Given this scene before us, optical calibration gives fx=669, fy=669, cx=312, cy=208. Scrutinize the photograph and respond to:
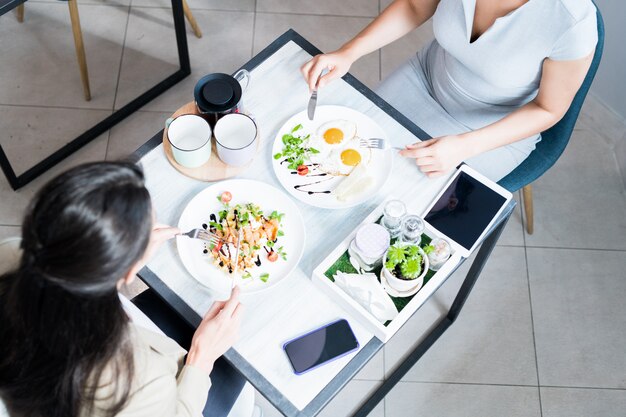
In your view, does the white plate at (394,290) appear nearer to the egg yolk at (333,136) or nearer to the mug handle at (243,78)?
the egg yolk at (333,136)

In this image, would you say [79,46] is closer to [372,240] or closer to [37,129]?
[37,129]

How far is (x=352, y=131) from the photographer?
5.49 ft

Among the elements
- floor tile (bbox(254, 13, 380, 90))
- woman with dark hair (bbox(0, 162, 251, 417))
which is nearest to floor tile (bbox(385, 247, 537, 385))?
floor tile (bbox(254, 13, 380, 90))

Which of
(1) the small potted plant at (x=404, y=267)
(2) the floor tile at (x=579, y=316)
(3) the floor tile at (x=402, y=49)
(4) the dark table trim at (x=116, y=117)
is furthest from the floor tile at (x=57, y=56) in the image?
(2) the floor tile at (x=579, y=316)

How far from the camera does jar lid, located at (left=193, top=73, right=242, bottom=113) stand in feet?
5.19

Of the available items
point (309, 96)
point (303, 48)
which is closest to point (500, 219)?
point (309, 96)

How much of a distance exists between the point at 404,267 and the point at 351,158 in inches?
13.6

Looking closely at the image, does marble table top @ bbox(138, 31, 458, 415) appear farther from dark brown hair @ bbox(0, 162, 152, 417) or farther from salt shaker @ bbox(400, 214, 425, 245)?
dark brown hair @ bbox(0, 162, 152, 417)

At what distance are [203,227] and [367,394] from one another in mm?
972

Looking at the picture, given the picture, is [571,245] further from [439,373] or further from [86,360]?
[86,360]

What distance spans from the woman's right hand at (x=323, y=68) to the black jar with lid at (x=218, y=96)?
205 millimetres

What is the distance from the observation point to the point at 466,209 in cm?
158

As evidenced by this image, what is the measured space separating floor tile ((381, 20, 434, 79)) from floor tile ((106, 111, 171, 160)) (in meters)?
0.92

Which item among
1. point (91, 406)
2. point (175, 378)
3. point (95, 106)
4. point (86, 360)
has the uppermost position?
point (86, 360)
